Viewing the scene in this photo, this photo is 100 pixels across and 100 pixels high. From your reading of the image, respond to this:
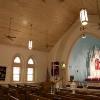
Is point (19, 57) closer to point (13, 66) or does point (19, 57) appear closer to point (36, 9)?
point (13, 66)

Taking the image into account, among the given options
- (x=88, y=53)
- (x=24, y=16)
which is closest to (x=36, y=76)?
(x=88, y=53)

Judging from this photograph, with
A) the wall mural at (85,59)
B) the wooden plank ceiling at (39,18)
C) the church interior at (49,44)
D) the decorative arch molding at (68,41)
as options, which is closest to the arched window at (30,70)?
the church interior at (49,44)

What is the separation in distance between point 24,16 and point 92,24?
3719mm

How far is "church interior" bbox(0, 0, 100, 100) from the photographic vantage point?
11.2m

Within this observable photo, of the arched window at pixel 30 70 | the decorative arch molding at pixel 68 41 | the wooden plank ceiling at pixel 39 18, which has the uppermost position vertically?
the wooden plank ceiling at pixel 39 18

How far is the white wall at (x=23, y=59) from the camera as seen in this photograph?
540 inches

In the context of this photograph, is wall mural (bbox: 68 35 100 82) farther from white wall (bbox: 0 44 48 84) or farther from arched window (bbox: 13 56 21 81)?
arched window (bbox: 13 56 21 81)

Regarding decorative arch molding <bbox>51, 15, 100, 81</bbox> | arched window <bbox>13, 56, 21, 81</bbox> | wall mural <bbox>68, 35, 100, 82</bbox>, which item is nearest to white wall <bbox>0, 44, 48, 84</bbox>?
Result: arched window <bbox>13, 56, 21, 81</bbox>

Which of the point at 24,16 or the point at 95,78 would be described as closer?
the point at 24,16

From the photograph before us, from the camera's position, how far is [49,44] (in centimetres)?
1482

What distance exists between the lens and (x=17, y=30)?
1263 cm

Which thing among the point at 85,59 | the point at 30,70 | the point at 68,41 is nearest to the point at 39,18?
the point at 68,41

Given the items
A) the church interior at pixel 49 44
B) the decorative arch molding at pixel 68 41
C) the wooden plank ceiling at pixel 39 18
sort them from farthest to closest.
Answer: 1. the decorative arch molding at pixel 68 41
2. the church interior at pixel 49 44
3. the wooden plank ceiling at pixel 39 18

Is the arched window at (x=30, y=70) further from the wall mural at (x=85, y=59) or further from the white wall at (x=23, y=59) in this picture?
the wall mural at (x=85, y=59)
